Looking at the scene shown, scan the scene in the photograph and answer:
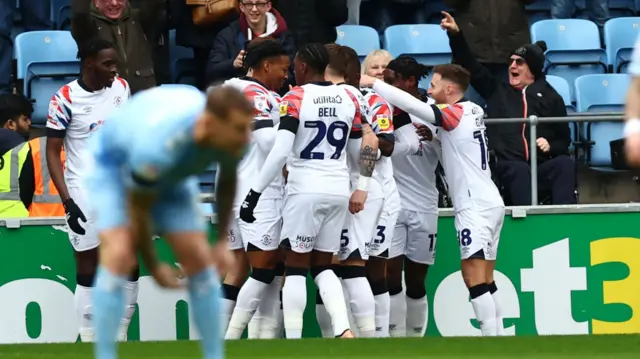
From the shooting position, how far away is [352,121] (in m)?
10.0

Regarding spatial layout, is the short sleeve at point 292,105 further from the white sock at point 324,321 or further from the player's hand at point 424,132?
the white sock at point 324,321

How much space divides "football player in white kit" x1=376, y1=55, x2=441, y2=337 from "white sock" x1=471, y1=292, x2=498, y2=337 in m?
0.73

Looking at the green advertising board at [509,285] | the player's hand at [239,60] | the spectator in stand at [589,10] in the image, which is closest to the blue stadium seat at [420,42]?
the spectator in stand at [589,10]

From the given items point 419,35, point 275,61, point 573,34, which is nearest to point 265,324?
point 275,61

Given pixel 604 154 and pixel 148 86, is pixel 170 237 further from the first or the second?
pixel 604 154

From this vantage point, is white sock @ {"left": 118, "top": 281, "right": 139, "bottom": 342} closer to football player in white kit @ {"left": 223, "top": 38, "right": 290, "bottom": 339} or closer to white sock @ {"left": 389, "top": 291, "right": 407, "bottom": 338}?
football player in white kit @ {"left": 223, "top": 38, "right": 290, "bottom": 339}

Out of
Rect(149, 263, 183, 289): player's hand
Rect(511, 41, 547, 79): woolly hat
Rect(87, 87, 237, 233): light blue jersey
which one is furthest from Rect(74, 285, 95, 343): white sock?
Rect(149, 263, 183, 289): player's hand

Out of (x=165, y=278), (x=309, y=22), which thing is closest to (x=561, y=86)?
(x=309, y=22)

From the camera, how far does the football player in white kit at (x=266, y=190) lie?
1030cm

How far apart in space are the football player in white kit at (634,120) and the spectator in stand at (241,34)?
20.3 feet

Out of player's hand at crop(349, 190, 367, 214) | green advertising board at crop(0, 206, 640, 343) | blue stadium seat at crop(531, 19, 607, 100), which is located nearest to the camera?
player's hand at crop(349, 190, 367, 214)

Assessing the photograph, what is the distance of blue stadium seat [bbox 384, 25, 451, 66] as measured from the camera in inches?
546

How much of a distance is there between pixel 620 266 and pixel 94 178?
21.0ft

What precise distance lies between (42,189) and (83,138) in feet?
3.57
